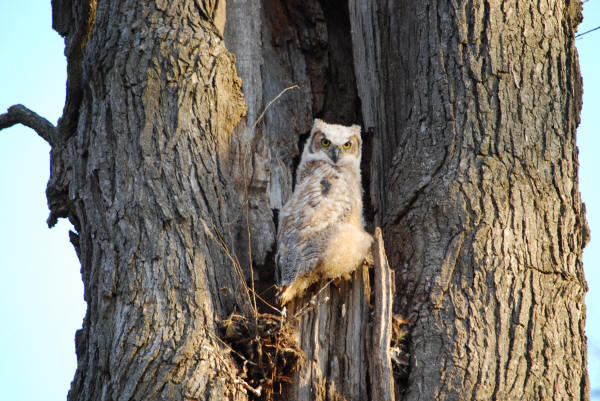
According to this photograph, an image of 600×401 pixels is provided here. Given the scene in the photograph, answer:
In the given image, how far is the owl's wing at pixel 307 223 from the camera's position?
3.32 metres

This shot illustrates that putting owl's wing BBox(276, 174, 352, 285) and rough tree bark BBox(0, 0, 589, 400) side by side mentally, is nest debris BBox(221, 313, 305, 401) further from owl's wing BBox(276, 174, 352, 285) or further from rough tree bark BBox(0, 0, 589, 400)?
owl's wing BBox(276, 174, 352, 285)

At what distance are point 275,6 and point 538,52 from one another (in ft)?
7.19

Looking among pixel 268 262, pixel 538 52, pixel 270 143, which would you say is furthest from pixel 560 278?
pixel 270 143

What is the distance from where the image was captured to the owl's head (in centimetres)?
413

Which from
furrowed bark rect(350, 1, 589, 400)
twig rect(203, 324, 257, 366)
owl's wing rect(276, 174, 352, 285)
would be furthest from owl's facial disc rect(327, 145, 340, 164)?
twig rect(203, 324, 257, 366)

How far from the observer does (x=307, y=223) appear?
11.6ft

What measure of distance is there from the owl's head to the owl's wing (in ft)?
0.89

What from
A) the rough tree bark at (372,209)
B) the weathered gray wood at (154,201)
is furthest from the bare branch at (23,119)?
the weathered gray wood at (154,201)

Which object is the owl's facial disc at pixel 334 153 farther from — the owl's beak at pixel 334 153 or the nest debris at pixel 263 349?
the nest debris at pixel 263 349

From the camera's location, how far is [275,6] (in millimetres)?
4688

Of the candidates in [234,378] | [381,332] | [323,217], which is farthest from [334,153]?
[234,378]

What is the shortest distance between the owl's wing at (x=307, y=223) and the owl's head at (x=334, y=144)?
0.89 ft

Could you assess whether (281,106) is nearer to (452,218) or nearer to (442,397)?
(452,218)

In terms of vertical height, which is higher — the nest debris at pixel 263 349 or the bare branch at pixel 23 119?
the bare branch at pixel 23 119
